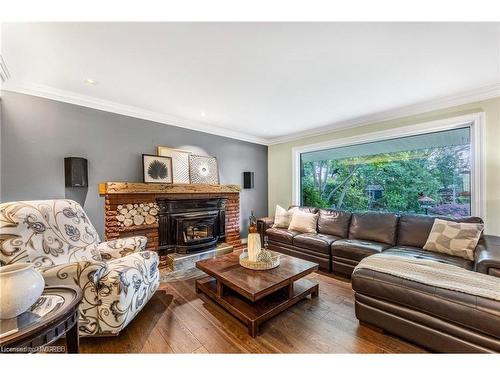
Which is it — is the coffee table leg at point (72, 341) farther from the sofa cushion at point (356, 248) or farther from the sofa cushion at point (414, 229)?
the sofa cushion at point (414, 229)

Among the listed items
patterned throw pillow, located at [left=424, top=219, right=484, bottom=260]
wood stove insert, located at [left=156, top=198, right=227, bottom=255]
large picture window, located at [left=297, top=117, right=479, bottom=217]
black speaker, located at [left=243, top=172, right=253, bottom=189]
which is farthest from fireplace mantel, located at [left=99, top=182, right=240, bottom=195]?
patterned throw pillow, located at [left=424, top=219, right=484, bottom=260]

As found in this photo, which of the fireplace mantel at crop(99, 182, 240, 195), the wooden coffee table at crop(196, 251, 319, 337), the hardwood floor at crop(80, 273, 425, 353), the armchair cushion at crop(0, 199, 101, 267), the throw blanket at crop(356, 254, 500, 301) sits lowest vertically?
the hardwood floor at crop(80, 273, 425, 353)

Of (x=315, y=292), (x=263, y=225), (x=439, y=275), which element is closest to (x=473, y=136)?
(x=439, y=275)

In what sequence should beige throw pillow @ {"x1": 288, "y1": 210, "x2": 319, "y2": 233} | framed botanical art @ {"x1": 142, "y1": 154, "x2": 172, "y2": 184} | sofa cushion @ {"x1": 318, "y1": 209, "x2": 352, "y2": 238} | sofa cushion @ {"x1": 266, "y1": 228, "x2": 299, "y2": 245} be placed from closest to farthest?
framed botanical art @ {"x1": 142, "y1": 154, "x2": 172, "y2": 184} < sofa cushion @ {"x1": 318, "y1": 209, "x2": 352, "y2": 238} < sofa cushion @ {"x1": 266, "y1": 228, "x2": 299, "y2": 245} < beige throw pillow @ {"x1": 288, "y1": 210, "x2": 319, "y2": 233}

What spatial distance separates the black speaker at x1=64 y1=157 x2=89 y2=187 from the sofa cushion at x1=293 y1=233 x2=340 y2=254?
10.0 feet

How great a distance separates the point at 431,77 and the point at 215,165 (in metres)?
3.29

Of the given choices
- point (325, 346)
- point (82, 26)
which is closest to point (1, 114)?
point (82, 26)

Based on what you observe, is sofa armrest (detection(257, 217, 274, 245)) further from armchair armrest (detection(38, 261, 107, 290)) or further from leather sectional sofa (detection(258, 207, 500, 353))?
armchair armrest (detection(38, 261, 107, 290))

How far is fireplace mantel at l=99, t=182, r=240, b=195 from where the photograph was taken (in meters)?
2.77

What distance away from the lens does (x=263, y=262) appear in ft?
7.05

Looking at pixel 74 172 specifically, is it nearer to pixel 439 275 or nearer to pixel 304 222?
pixel 304 222

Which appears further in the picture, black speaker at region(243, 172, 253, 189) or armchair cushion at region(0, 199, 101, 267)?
black speaker at region(243, 172, 253, 189)
